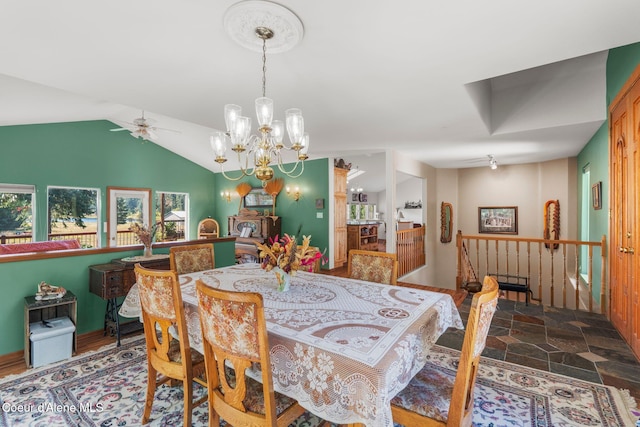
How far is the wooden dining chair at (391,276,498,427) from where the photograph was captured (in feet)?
3.96

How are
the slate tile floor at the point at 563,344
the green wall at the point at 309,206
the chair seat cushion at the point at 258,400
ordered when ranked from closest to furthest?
1. the chair seat cushion at the point at 258,400
2. the slate tile floor at the point at 563,344
3. the green wall at the point at 309,206

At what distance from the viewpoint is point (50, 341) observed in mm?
2541

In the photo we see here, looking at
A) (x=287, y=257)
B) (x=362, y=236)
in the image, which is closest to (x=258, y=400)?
(x=287, y=257)

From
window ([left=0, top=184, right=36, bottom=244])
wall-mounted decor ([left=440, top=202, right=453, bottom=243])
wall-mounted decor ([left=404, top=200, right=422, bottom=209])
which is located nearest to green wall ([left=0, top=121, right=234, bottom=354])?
window ([left=0, top=184, right=36, bottom=244])

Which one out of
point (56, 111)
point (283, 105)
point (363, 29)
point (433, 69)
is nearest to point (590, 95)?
point (433, 69)

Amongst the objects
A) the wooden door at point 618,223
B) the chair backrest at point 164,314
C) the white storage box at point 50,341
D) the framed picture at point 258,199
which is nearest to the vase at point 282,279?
the chair backrest at point 164,314

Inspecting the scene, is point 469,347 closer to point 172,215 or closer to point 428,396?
point 428,396

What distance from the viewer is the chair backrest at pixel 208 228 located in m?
8.49

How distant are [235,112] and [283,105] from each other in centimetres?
107

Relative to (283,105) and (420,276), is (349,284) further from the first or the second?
(420,276)

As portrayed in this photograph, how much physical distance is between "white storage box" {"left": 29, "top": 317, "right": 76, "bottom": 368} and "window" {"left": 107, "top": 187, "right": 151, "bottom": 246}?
4325 millimetres

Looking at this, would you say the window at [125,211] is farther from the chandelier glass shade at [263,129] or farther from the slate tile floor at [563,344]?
the slate tile floor at [563,344]

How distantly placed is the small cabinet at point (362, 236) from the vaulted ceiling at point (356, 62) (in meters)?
4.01

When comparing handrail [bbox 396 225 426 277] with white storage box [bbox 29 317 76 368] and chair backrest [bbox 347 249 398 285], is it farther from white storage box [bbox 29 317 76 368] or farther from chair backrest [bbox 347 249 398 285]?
white storage box [bbox 29 317 76 368]
